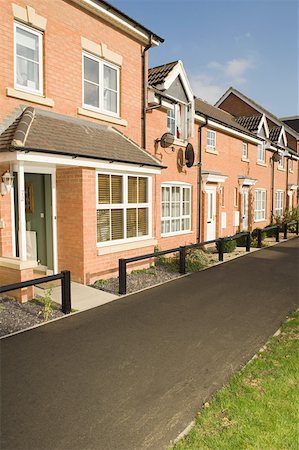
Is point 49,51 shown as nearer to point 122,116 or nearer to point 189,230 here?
point 122,116

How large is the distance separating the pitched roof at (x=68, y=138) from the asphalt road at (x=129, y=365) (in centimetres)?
343

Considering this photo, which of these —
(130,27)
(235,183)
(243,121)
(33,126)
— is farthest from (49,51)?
(243,121)

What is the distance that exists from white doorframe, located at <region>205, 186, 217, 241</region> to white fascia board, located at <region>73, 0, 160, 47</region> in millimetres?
6635

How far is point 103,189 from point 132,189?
45.2 inches

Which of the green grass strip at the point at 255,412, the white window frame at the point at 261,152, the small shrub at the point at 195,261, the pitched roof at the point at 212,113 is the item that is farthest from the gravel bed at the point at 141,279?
the white window frame at the point at 261,152

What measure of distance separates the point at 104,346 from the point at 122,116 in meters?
7.18

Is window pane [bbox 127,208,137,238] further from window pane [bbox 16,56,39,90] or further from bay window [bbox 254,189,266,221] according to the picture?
bay window [bbox 254,189,266,221]

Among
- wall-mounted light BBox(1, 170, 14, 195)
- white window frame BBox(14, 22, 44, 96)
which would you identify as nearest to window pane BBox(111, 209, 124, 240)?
wall-mounted light BBox(1, 170, 14, 195)

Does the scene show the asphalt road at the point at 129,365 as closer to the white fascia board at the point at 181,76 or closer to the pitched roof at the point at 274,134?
the white fascia board at the point at 181,76

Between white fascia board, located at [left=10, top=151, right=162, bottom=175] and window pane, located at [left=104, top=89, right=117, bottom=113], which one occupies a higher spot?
window pane, located at [left=104, top=89, right=117, bottom=113]

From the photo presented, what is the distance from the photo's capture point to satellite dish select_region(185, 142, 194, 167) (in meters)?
12.4

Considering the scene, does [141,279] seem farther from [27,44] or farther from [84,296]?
[27,44]

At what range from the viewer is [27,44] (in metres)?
7.44

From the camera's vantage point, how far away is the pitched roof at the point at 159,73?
1129cm
